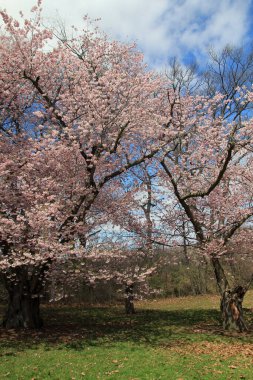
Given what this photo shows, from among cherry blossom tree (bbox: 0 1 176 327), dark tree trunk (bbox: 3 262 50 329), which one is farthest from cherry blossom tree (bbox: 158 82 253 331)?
dark tree trunk (bbox: 3 262 50 329)

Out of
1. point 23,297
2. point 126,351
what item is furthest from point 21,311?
point 126,351

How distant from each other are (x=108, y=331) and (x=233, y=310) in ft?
14.3

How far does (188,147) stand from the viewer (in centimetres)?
1788

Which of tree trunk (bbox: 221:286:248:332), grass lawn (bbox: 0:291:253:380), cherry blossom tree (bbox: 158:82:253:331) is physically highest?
cherry blossom tree (bbox: 158:82:253:331)

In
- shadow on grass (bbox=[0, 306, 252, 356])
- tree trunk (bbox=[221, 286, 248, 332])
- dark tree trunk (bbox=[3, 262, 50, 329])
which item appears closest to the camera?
shadow on grass (bbox=[0, 306, 252, 356])

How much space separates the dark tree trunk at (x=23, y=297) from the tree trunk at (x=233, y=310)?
20.6 feet

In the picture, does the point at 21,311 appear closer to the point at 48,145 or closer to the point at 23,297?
the point at 23,297

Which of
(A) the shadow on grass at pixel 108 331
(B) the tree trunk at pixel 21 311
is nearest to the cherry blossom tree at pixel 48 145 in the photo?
(B) the tree trunk at pixel 21 311

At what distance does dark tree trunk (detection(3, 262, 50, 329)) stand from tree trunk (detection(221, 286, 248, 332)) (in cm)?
629

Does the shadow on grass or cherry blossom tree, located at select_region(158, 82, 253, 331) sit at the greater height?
cherry blossom tree, located at select_region(158, 82, 253, 331)

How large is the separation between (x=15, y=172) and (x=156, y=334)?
6985 mm

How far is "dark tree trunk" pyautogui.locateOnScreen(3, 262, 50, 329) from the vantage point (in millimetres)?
12367

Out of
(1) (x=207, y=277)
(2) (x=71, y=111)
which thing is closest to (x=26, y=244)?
(2) (x=71, y=111)

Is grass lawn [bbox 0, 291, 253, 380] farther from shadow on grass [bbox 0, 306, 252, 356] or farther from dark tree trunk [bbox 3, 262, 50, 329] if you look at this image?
dark tree trunk [bbox 3, 262, 50, 329]
